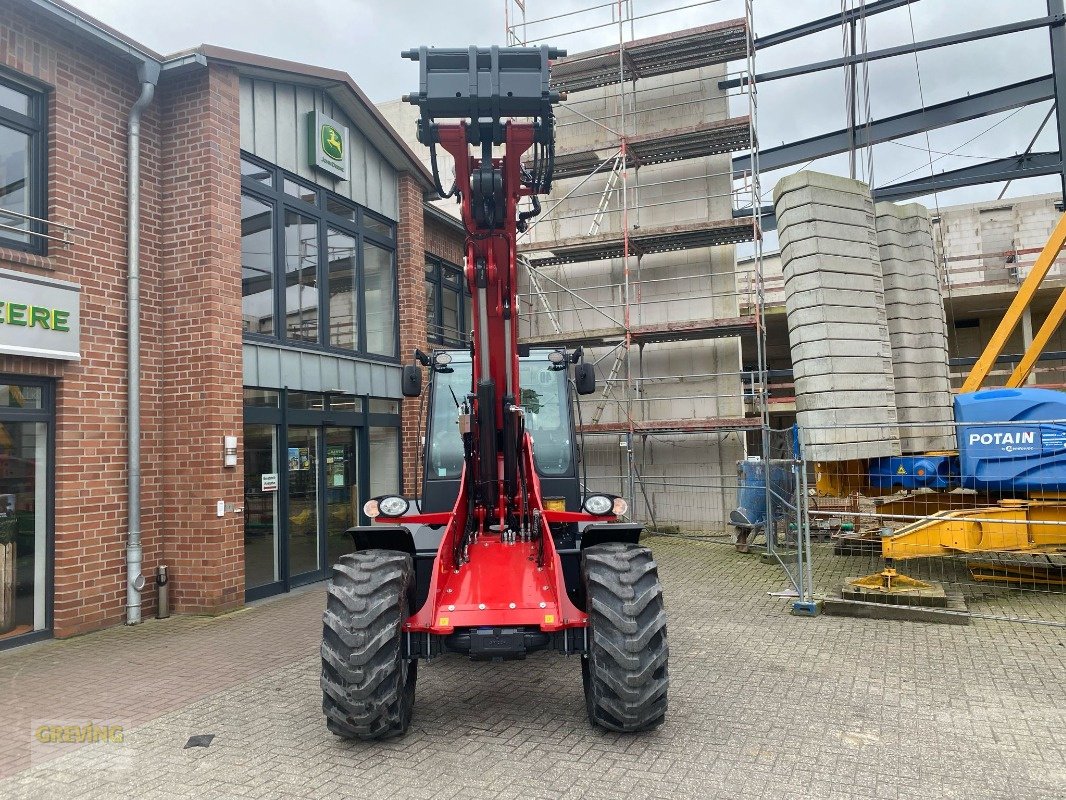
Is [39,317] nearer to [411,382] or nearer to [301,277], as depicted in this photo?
[301,277]

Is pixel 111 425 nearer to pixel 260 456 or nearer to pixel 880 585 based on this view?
pixel 260 456

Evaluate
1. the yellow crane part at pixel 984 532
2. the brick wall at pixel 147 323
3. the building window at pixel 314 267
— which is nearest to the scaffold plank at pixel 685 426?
the building window at pixel 314 267

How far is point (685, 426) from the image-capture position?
1384 cm

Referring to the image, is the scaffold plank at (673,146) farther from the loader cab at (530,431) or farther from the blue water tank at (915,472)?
the loader cab at (530,431)

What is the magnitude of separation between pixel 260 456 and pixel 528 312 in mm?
8246

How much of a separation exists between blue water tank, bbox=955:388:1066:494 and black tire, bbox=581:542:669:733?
559cm

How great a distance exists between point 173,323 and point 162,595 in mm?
2928

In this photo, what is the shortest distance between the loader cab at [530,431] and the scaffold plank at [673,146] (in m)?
7.31

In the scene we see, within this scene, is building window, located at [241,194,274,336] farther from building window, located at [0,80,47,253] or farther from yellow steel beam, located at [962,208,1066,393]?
yellow steel beam, located at [962,208,1066,393]

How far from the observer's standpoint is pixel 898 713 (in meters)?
5.09

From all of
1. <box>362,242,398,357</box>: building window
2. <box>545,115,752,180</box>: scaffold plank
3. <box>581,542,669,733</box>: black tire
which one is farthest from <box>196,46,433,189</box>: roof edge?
<box>581,542,669,733</box>: black tire

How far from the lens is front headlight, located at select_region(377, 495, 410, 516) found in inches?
220

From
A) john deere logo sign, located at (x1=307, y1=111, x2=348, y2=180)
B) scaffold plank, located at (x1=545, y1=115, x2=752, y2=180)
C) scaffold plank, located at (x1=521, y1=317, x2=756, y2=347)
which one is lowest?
scaffold plank, located at (x1=521, y1=317, x2=756, y2=347)

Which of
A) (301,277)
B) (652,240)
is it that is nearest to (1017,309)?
(652,240)
